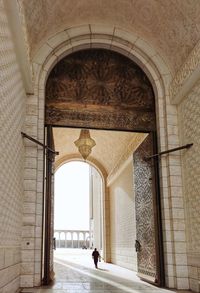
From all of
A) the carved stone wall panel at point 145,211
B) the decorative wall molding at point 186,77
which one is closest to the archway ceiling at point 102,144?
the carved stone wall panel at point 145,211

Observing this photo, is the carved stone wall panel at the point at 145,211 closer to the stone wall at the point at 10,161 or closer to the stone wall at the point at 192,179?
the stone wall at the point at 192,179

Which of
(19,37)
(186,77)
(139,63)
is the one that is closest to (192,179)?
(186,77)

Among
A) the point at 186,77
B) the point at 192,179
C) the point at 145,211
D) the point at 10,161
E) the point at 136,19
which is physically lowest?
the point at 145,211

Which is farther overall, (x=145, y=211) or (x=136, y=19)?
(x=145, y=211)

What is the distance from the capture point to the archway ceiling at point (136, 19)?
628cm

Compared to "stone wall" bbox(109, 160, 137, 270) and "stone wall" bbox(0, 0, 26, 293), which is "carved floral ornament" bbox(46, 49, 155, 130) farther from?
"stone wall" bbox(109, 160, 137, 270)

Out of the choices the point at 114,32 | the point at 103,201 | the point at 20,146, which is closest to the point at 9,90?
the point at 20,146

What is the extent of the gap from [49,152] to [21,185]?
1.04m

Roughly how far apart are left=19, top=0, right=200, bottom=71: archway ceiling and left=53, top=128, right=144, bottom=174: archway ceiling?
390 cm

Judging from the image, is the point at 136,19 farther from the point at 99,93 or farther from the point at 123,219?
the point at 123,219

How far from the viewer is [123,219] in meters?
11.9

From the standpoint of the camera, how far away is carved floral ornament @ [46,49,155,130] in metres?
7.30

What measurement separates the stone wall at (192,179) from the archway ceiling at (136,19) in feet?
3.25

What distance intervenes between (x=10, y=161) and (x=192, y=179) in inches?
123
